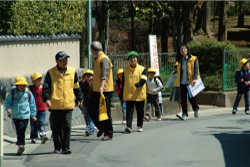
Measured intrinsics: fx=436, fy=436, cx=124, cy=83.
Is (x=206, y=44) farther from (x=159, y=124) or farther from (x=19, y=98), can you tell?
(x=19, y=98)

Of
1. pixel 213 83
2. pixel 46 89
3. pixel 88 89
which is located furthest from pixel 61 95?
pixel 213 83

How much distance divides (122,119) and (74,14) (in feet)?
10.8

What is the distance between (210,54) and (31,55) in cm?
824

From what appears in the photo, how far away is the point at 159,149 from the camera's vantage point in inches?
312

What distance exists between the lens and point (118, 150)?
311 inches

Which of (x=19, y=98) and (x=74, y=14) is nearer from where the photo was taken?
(x=19, y=98)

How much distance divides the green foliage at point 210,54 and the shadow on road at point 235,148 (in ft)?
25.4

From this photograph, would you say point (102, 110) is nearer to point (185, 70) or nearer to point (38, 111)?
point (38, 111)

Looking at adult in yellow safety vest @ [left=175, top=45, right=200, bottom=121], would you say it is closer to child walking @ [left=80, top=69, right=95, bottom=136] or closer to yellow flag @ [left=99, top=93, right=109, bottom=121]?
child walking @ [left=80, top=69, right=95, bottom=136]

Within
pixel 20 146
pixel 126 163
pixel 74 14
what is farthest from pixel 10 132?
pixel 74 14

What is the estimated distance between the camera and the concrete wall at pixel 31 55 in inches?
408

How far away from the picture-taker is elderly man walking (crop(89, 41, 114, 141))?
842 centimetres

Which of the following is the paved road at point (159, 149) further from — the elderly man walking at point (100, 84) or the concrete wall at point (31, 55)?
the concrete wall at point (31, 55)

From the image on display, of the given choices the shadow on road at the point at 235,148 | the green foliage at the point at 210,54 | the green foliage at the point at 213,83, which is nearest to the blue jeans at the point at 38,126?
the shadow on road at the point at 235,148
